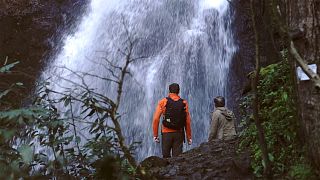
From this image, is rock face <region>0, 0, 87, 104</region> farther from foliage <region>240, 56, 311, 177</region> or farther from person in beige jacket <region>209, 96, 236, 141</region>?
foliage <region>240, 56, 311, 177</region>

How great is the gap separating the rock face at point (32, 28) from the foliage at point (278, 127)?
37.3ft

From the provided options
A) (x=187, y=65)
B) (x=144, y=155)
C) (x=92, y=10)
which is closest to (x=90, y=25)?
(x=92, y=10)

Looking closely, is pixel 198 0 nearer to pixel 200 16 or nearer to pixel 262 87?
pixel 200 16

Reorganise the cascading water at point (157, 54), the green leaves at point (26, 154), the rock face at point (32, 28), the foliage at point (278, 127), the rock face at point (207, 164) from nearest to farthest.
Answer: the green leaves at point (26, 154)
the foliage at point (278, 127)
the rock face at point (207, 164)
the cascading water at point (157, 54)
the rock face at point (32, 28)

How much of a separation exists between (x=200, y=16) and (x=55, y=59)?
5.76 m

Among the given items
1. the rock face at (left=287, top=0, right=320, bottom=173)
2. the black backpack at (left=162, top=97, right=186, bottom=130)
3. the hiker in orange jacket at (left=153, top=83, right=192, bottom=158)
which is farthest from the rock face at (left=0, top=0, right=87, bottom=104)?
the rock face at (left=287, top=0, right=320, bottom=173)

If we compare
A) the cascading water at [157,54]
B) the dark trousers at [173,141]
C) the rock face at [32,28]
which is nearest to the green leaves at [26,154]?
the dark trousers at [173,141]

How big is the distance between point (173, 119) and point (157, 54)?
297 inches

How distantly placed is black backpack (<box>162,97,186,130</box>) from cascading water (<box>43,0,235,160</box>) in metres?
4.50

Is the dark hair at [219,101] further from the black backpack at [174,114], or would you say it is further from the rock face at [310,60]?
the rock face at [310,60]

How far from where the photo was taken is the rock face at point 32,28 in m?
15.8

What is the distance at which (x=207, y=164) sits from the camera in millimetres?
5051

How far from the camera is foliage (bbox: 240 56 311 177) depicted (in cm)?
382

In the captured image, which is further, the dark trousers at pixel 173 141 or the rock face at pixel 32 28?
the rock face at pixel 32 28
